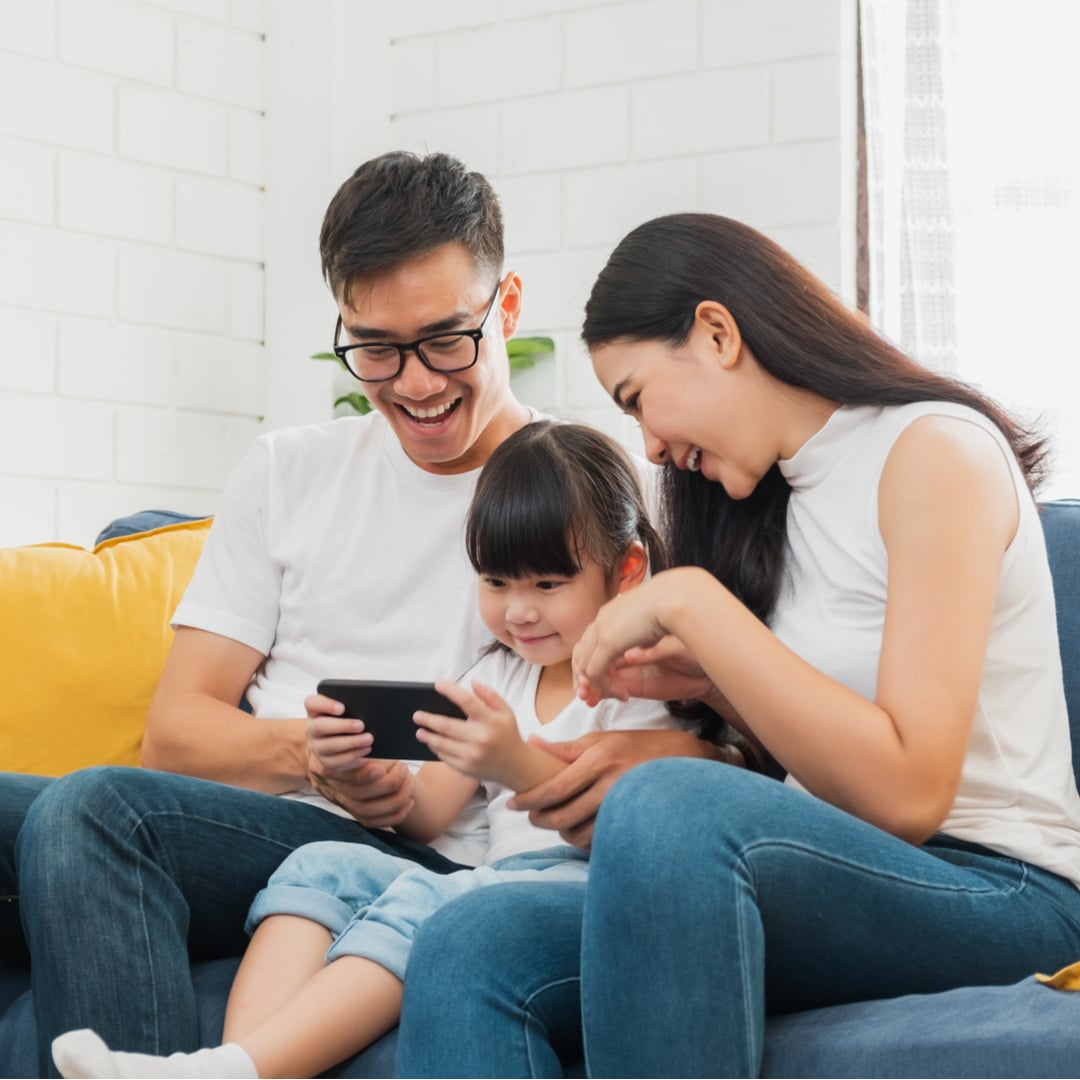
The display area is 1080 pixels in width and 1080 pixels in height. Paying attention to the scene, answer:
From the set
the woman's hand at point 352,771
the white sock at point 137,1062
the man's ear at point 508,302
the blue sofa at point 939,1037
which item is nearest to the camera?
the blue sofa at point 939,1037

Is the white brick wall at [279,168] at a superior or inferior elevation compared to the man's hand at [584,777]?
superior

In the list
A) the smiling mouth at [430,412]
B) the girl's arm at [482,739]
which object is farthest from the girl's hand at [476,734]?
the smiling mouth at [430,412]

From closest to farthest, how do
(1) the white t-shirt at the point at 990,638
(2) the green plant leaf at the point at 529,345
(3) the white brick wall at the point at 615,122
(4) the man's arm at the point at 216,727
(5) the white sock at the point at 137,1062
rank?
(5) the white sock at the point at 137,1062 → (1) the white t-shirt at the point at 990,638 → (4) the man's arm at the point at 216,727 → (3) the white brick wall at the point at 615,122 → (2) the green plant leaf at the point at 529,345

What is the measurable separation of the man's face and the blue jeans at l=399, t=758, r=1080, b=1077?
2.24 feet

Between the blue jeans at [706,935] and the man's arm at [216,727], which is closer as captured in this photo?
the blue jeans at [706,935]

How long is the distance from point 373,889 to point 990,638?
67cm

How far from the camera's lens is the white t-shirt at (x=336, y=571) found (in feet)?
6.01

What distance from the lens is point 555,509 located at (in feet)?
5.36

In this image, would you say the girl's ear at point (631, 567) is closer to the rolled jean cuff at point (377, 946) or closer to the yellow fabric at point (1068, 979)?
the rolled jean cuff at point (377, 946)

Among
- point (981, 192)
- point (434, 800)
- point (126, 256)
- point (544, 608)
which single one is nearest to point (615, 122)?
point (981, 192)

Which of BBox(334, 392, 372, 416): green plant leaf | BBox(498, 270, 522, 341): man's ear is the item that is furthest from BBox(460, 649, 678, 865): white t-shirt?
BBox(334, 392, 372, 416): green plant leaf

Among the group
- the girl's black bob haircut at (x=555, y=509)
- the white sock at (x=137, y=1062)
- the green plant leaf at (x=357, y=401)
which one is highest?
the green plant leaf at (x=357, y=401)

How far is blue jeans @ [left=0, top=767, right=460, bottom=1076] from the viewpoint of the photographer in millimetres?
1405

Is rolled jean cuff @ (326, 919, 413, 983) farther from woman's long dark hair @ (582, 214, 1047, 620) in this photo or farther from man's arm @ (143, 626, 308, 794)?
woman's long dark hair @ (582, 214, 1047, 620)
